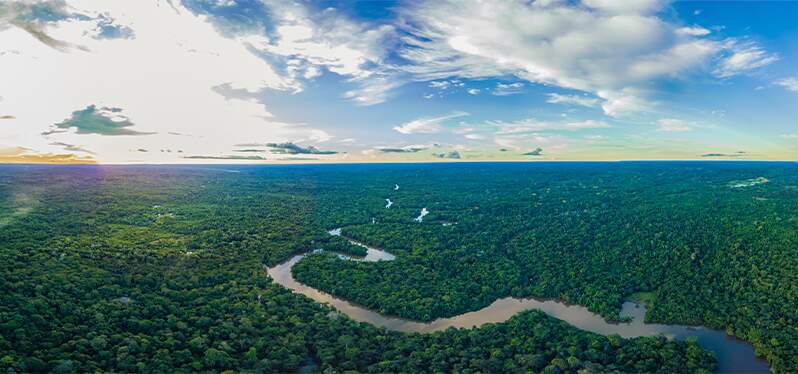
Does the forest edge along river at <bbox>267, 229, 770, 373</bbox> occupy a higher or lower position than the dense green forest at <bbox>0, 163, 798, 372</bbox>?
lower

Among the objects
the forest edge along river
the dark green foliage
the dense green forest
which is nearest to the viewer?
the dense green forest

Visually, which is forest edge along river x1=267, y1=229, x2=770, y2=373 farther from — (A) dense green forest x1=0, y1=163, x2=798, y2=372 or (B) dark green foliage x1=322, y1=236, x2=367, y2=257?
(B) dark green foliage x1=322, y1=236, x2=367, y2=257

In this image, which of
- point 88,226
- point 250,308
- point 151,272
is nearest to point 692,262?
point 250,308

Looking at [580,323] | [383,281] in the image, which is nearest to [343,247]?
[383,281]

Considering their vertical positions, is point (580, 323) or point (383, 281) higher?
point (383, 281)

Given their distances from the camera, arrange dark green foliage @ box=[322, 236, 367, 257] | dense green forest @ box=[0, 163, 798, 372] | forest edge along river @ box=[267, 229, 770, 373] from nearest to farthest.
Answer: dense green forest @ box=[0, 163, 798, 372], forest edge along river @ box=[267, 229, 770, 373], dark green foliage @ box=[322, 236, 367, 257]

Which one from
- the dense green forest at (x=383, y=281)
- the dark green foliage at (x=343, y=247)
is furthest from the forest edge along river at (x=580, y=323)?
the dark green foliage at (x=343, y=247)

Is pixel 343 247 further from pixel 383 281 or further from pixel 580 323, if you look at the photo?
pixel 580 323

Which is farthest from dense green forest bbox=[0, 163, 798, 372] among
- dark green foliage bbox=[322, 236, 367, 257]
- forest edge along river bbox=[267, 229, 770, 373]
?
forest edge along river bbox=[267, 229, 770, 373]
